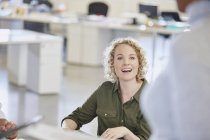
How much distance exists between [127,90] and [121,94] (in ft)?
0.13

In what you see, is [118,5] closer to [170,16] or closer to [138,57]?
[170,16]

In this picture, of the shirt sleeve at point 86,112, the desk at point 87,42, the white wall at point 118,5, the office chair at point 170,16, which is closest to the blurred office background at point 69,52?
the desk at point 87,42

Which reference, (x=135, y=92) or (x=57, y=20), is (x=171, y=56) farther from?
(x=57, y=20)

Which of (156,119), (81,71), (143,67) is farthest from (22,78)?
(156,119)

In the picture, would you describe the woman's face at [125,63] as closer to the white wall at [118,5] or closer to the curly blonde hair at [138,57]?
the curly blonde hair at [138,57]

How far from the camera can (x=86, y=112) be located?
9.25ft

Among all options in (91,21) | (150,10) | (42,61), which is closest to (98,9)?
(150,10)

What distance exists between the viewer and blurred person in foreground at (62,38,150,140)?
2.65 m

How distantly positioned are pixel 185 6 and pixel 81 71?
23.7 feet

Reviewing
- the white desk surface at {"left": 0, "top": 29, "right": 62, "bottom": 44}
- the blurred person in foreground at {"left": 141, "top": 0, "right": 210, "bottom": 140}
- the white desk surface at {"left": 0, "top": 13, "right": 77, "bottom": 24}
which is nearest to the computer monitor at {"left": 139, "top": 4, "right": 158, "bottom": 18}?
the white desk surface at {"left": 0, "top": 13, "right": 77, "bottom": 24}

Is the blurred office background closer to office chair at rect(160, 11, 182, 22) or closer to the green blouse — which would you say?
office chair at rect(160, 11, 182, 22)

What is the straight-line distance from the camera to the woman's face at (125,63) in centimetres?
267

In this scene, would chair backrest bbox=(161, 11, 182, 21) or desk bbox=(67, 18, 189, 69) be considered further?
desk bbox=(67, 18, 189, 69)

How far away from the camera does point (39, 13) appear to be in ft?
32.0
